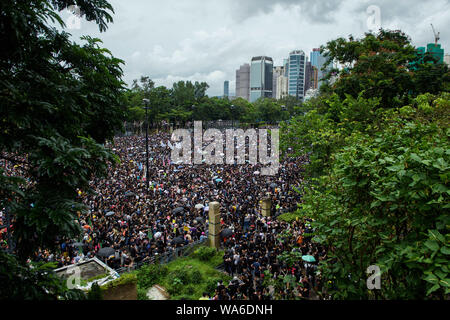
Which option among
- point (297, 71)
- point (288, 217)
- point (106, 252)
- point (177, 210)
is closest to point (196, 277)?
point (106, 252)

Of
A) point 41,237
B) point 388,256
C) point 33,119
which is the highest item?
point 33,119

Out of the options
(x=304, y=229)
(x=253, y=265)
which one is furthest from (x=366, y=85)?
(x=253, y=265)

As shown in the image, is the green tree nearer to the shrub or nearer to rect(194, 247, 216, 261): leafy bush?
the shrub

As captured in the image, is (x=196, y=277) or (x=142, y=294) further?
(x=196, y=277)

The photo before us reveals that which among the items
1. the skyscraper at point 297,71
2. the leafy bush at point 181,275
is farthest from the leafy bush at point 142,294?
the skyscraper at point 297,71

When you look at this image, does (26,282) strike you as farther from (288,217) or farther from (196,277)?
(288,217)
